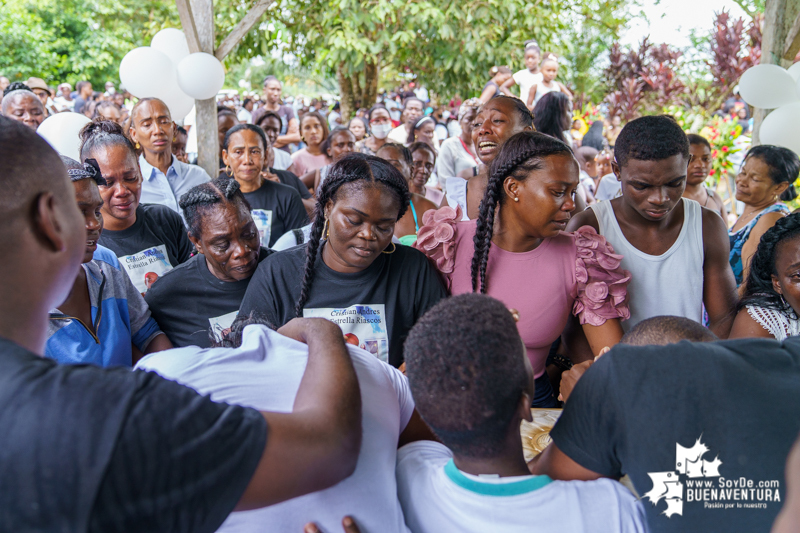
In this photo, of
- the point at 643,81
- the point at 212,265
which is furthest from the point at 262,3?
the point at 643,81

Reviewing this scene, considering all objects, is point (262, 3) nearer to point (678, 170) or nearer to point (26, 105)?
point (26, 105)

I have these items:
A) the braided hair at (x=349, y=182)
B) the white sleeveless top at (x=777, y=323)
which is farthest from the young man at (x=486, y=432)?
the white sleeveless top at (x=777, y=323)

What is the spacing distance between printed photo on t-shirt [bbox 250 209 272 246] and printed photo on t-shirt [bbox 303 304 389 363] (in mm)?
1668

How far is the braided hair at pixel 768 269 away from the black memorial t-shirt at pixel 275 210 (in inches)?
101

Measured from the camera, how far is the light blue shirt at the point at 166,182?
3.71 m

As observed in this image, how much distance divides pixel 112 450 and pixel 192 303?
1747 millimetres

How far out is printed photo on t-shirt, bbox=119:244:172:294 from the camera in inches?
108

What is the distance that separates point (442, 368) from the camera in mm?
1132

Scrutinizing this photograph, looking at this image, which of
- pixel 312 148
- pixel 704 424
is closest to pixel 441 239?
pixel 704 424

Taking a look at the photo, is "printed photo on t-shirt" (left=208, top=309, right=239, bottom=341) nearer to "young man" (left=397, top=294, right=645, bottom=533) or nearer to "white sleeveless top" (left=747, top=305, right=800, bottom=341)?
"young man" (left=397, top=294, right=645, bottom=533)

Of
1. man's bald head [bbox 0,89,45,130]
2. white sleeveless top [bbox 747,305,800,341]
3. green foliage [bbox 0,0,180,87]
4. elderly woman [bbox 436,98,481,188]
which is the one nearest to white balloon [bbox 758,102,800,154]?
elderly woman [bbox 436,98,481,188]

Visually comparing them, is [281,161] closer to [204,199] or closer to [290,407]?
[204,199]

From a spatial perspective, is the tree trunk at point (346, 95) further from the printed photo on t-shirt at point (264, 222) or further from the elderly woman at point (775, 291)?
the elderly woman at point (775, 291)

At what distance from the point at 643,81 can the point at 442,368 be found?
13.4 meters
